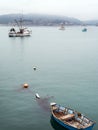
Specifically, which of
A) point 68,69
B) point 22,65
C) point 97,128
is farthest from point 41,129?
point 22,65

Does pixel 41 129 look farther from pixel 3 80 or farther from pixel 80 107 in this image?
pixel 3 80

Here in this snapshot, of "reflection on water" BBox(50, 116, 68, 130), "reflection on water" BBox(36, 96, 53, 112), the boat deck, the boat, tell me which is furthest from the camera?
"reflection on water" BBox(36, 96, 53, 112)

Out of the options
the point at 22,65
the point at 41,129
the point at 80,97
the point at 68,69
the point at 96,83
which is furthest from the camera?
the point at 22,65

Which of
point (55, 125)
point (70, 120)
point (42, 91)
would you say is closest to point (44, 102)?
point (42, 91)

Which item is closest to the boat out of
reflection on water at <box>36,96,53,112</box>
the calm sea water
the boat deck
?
the boat deck

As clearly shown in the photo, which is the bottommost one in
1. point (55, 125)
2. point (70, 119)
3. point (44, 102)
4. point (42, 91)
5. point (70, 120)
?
point (55, 125)

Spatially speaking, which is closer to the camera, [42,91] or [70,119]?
[70,119]

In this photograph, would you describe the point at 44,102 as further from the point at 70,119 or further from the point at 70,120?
the point at 70,120

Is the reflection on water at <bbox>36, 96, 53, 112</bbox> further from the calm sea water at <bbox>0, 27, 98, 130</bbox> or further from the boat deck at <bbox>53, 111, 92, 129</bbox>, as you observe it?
the boat deck at <bbox>53, 111, 92, 129</bbox>

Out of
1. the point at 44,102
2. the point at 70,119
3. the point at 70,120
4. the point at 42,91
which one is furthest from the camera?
the point at 42,91
